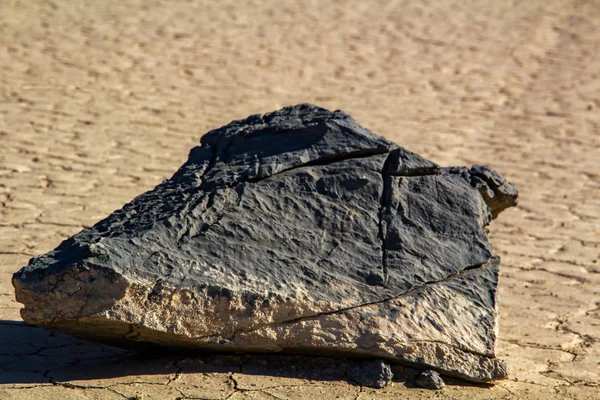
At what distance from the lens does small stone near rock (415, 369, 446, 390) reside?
281cm

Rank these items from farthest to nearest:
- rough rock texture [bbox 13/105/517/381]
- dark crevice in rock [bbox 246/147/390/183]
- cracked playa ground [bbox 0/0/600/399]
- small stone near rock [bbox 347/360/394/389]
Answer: dark crevice in rock [bbox 246/147/390/183]
cracked playa ground [bbox 0/0/600/399]
small stone near rock [bbox 347/360/394/389]
rough rock texture [bbox 13/105/517/381]

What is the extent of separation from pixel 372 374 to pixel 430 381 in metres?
0.20

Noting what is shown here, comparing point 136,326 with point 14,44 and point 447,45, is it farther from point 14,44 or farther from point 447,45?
point 447,45

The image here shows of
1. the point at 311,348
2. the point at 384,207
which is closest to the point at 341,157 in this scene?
the point at 384,207

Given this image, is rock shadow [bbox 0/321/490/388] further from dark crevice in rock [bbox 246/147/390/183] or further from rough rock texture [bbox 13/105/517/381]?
dark crevice in rock [bbox 246/147/390/183]

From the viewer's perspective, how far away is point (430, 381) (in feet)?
9.23

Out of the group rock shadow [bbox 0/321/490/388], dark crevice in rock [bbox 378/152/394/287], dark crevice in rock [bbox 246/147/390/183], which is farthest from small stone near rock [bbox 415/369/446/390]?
dark crevice in rock [bbox 246/147/390/183]

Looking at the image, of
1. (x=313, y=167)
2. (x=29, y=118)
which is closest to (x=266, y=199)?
(x=313, y=167)

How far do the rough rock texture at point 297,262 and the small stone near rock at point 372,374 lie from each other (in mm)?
45

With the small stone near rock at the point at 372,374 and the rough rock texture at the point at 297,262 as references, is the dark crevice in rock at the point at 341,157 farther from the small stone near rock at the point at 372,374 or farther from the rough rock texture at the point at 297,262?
the small stone near rock at the point at 372,374

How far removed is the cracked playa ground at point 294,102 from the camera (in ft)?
9.60

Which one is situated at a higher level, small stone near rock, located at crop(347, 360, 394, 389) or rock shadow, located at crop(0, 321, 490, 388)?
small stone near rock, located at crop(347, 360, 394, 389)

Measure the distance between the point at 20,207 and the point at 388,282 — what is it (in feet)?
9.45

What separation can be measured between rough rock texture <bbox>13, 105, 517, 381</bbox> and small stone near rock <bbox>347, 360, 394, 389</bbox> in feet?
0.15
